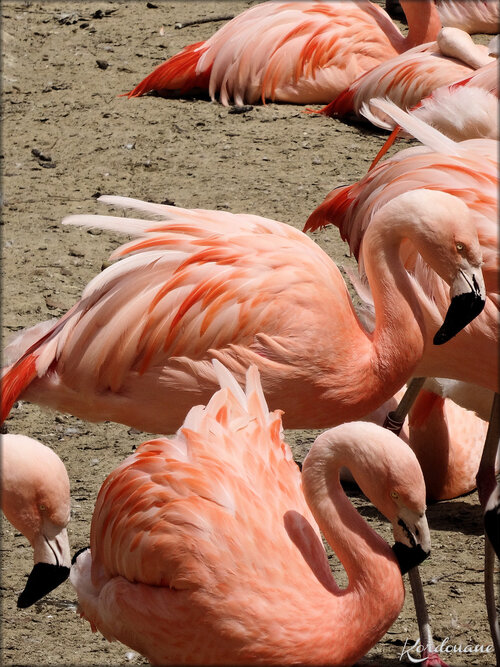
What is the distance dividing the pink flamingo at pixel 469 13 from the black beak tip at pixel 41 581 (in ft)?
17.2

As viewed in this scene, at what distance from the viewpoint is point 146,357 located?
329cm

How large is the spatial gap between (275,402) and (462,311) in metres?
0.65

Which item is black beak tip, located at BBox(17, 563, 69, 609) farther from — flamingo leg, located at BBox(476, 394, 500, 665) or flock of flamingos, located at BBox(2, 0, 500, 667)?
flamingo leg, located at BBox(476, 394, 500, 665)

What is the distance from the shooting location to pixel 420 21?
6449mm

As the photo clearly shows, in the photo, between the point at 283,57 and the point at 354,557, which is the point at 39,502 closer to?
the point at 354,557

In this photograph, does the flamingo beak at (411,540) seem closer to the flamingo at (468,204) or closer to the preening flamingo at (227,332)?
the flamingo at (468,204)

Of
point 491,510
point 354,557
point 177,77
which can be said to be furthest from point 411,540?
point 177,77

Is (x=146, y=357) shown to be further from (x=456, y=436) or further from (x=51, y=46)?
(x=51, y=46)

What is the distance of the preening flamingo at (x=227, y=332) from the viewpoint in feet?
10.7

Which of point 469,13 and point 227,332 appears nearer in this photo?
point 227,332

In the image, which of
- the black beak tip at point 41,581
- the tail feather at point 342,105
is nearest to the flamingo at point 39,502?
the black beak tip at point 41,581

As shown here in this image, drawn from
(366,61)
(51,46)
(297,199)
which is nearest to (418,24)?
(366,61)

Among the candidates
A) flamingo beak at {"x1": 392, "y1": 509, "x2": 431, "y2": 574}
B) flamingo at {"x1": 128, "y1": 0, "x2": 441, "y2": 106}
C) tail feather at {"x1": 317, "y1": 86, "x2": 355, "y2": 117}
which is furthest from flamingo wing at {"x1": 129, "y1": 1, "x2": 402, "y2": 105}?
flamingo beak at {"x1": 392, "y1": 509, "x2": 431, "y2": 574}

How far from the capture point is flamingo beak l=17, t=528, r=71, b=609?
284cm
